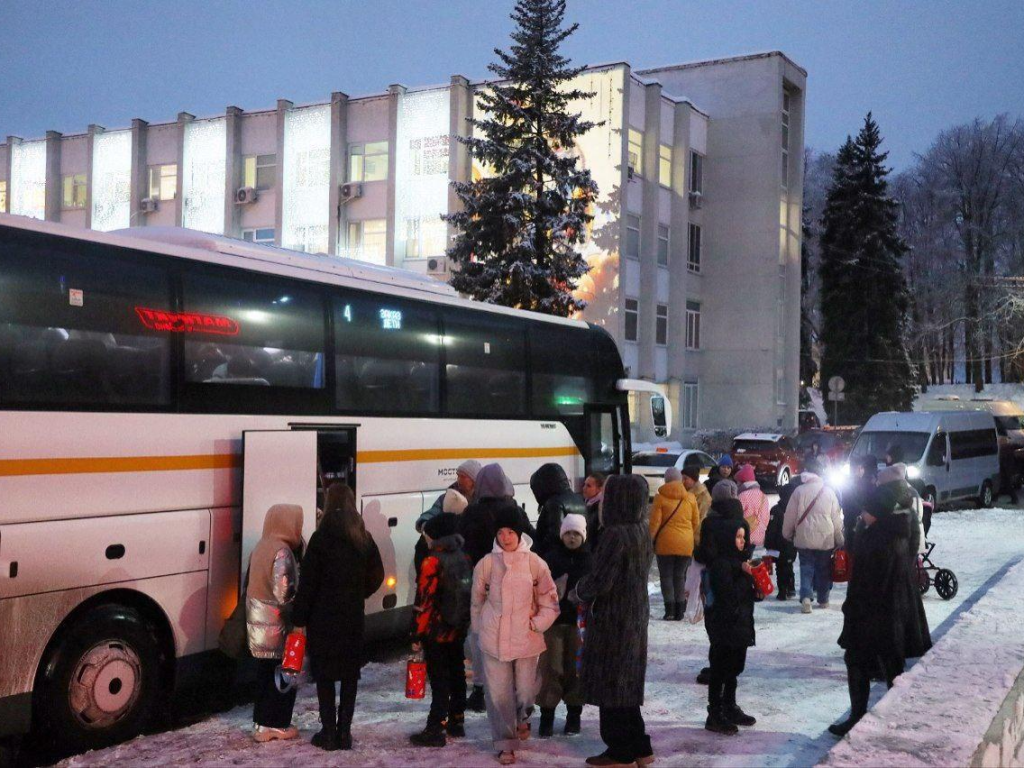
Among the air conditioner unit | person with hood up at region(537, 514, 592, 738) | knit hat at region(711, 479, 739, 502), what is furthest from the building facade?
person with hood up at region(537, 514, 592, 738)

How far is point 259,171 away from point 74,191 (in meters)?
9.60

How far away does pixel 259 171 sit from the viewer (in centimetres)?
4300

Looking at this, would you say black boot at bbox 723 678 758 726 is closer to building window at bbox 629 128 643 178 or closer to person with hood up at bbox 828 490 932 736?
person with hood up at bbox 828 490 932 736

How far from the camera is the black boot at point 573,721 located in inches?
302

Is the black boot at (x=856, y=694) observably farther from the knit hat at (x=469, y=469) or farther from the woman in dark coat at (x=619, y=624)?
the knit hat at (x=469, y=469)

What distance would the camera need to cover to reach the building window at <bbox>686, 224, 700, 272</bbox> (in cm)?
4493

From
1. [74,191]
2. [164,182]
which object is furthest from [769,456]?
[74,191]

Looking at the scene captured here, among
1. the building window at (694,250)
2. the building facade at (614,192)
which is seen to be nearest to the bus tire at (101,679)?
the building facade at (614,192)

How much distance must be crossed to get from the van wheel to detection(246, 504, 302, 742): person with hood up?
2477cm

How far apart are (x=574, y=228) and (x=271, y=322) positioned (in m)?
21.5

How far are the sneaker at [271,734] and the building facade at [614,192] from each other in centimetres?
3016

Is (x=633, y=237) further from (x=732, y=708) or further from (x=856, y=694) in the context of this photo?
(x=856, y=694)

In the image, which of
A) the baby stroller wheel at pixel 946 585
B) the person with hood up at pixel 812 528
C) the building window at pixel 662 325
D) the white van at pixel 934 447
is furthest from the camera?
the building window at pixel 662 325

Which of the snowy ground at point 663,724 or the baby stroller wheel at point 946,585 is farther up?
the baby stroller wheel at point 946,585
